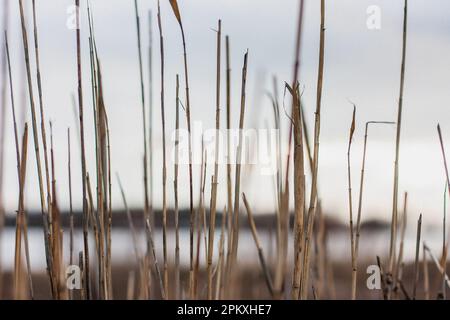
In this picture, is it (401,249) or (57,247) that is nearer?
(57,247)

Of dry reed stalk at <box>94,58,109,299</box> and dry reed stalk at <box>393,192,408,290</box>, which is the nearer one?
dry reed stalk at <box>94,58,109,299</box>

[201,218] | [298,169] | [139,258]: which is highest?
[298,169]

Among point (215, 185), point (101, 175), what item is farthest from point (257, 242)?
point (101, 175)

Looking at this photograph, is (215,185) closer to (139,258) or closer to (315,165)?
(315,165)

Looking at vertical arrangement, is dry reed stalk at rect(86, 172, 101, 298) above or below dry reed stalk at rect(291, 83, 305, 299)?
below

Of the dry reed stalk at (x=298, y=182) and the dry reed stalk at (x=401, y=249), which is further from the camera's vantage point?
the dry reed stalk at (x=401, y=249)

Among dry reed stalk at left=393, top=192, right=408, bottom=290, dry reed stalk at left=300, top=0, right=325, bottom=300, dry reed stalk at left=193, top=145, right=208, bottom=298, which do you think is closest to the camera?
dry reed stalk at left=300, top=0, right=325, bottom=300

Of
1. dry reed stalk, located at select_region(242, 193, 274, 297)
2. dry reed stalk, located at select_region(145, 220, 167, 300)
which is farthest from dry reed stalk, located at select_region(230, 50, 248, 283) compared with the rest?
dry reed stalk, located at select_region(145, 220, 167, 300)

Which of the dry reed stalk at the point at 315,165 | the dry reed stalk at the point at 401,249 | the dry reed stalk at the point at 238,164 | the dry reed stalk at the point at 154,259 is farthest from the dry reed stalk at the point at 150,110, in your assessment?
the dry reed stalk at the point at 401,249

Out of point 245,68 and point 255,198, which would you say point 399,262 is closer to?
point 255,198

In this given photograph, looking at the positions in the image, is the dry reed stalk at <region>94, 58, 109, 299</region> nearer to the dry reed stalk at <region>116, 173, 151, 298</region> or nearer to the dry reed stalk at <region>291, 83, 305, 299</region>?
the dry reed stalk at <region>116, 173, 151, 298</region>

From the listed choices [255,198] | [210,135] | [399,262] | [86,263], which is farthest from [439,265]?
[86,263]

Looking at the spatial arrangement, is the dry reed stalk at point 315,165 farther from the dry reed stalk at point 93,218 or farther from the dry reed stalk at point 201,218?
the dry reed stalk at point 93,218

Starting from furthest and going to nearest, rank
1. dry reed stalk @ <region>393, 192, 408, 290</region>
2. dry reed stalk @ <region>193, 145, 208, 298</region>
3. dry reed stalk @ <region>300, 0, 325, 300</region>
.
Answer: dry reed stalk @ <region>393, 192, 408, 290</region> < dry reed stalk @ <region>193, 145, 208, 298</region> < dry reed stalk @ <region>300, 0, 325, 300</region>
